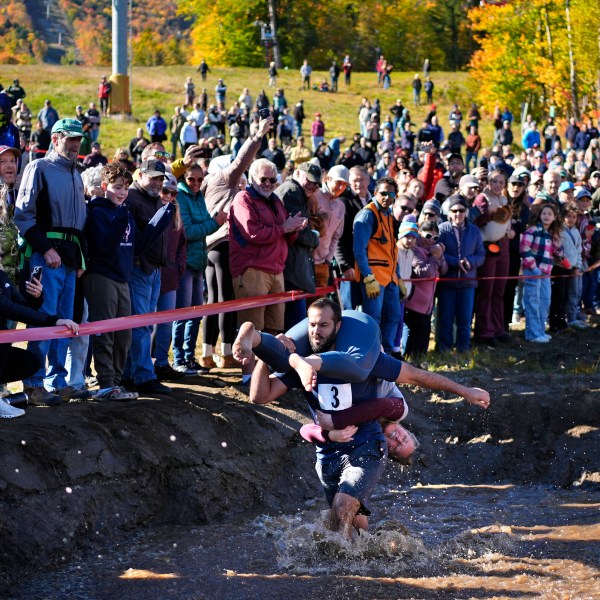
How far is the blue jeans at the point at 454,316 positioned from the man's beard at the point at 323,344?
5.86 meters

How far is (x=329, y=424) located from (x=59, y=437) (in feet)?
7.38

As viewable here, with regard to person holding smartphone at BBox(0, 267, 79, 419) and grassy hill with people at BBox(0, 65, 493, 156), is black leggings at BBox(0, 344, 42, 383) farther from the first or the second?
grassy hill with people at BBox(0, 65, 493, 156)

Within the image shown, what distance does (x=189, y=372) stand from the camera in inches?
441

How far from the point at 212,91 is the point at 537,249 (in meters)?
44.1

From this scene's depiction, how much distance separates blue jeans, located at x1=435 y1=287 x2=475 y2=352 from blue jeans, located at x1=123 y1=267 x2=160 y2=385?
175 inches

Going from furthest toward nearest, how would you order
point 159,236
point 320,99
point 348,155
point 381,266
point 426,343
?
point 320,99 < point 348,155 < point 426,343 < point 381,266 < point 159,236

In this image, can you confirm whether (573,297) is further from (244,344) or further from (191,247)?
(244,344)

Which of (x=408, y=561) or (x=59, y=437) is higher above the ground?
(x=59, y=437)

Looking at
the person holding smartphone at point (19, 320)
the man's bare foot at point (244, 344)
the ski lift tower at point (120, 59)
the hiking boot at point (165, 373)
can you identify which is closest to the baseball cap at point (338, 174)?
the hiking boot at point (165, 373)

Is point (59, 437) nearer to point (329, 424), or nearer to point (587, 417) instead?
point (329, 424)

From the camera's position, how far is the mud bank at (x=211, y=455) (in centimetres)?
830

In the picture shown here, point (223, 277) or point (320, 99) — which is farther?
point (320, 99)

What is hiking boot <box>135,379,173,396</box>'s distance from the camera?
10.2m

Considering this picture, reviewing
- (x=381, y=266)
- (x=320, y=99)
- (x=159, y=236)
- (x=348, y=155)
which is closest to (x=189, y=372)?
(x=159, y=236)
